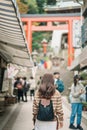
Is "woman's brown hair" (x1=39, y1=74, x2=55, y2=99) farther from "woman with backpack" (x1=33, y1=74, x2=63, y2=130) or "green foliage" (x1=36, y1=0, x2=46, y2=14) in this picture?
"green foliage" (x1=36, y1=0, x2=46, y2=14)

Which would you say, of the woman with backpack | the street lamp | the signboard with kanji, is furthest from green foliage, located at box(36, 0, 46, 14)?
the woman with backpack

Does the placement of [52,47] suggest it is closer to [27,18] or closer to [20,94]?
[27,18]

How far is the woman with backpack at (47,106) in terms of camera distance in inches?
285

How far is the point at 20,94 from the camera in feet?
91.1

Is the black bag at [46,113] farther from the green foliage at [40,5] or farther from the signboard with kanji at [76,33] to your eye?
the green foliage at [40,5]

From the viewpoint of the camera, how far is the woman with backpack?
725cm

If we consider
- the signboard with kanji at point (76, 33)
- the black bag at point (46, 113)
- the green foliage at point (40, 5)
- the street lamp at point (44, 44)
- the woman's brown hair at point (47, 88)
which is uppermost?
the green foliage at point (40, 5)

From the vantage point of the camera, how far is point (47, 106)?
23.9 ft

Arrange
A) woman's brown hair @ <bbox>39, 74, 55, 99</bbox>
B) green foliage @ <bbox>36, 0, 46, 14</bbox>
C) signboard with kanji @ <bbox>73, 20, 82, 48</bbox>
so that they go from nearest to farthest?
1. woman's brown hair @ <bbox>39, 74, 55, 99</bbox>
2. signboard with kanji @ <bbox>73, 20, 82, 48</bbox>
3. green foliage @ <bbox>36, 0, 46, 14</bbox>

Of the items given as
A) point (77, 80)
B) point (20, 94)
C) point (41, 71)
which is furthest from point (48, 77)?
point (41, 71)

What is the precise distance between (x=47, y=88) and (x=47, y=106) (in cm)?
32

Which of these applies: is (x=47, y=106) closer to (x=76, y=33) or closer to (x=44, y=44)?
(x=76, y=33)

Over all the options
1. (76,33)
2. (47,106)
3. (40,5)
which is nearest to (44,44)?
(40,5)

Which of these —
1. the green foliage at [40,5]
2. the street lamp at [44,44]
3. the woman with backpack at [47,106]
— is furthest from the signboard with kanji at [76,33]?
the woman with backpack at [47,106]
